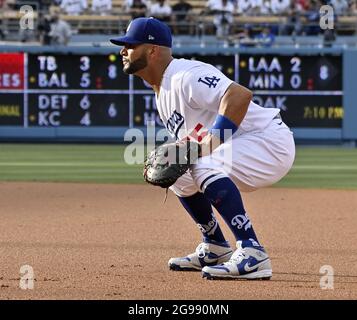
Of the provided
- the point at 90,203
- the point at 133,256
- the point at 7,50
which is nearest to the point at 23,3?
the point at 7,50

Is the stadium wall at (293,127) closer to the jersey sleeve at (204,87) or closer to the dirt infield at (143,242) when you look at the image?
the dirt infield at (143,242)

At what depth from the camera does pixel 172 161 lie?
5598 millimetres

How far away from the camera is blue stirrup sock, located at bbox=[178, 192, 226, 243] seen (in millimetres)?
6059

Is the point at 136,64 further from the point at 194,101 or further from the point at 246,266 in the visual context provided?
the point at 246,266

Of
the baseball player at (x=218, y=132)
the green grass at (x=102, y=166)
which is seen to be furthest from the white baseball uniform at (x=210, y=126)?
the green grass at (x=102, y=166)

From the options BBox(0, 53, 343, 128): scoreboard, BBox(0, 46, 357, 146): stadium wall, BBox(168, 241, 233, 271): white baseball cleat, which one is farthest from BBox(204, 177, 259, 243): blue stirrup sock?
BBox(0, 46, 357, 146): stadium wall

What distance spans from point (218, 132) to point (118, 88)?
16273 mm

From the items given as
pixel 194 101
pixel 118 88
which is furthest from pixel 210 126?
pixel 118 88

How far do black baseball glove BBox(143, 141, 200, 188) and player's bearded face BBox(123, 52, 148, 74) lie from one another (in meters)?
0.50

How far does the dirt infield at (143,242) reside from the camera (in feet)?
17.5

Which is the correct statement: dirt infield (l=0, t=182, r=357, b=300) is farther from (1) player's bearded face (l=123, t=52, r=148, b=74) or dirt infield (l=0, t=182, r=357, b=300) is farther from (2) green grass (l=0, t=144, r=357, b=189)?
(2) green grass (l=0, t=144, r=357, b=189)

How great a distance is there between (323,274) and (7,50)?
672 inches

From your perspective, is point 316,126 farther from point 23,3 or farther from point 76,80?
point 23,3

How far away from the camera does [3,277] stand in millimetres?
5742
